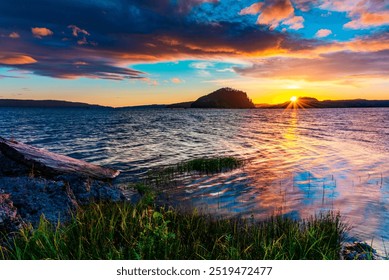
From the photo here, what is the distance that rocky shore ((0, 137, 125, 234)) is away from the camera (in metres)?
7.54

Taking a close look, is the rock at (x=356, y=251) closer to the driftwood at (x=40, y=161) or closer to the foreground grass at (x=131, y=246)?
the foreground grass at (x=131, y=246)

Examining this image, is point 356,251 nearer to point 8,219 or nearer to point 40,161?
point 8,219

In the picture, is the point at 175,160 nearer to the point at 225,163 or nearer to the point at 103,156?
the point at 225,163

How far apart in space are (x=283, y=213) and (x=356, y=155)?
15.1 metres

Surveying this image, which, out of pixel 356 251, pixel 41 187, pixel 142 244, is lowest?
pixel 356 251

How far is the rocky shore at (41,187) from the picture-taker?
297 inches

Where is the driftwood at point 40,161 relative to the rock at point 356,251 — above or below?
above

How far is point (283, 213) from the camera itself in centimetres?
1030

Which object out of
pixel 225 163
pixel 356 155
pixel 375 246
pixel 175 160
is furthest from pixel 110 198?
pixel 356 155

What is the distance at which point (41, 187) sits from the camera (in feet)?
30.2

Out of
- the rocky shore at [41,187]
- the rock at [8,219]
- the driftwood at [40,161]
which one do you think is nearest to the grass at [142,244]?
the rock at [8,219]

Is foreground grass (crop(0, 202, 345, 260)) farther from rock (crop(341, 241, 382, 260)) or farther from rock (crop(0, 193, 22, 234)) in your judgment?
rock (crop(341, 241, 382, 260))

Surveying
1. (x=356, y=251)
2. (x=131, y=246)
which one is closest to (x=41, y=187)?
(x=131, y=246)

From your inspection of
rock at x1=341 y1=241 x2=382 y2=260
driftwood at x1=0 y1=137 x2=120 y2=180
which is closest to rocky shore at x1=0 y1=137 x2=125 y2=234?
driftwood at x1=0 y1=137 x2=120 y2=180
